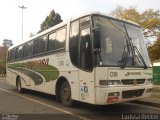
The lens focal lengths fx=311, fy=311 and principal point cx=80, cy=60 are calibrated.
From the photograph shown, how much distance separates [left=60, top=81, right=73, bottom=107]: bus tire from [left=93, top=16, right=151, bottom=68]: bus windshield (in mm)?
2574

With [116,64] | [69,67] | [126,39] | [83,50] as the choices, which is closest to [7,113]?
[69,67]

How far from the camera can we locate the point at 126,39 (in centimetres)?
1081

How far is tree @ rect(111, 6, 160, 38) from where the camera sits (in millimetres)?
55281

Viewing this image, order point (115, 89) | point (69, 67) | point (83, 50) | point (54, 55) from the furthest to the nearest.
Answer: point (54, 55)
point (69, 67)
point (83, 50)
point (115, 89)

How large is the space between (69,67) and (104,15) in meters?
2.39

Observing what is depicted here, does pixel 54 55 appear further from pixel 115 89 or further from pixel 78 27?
pixel 115 89

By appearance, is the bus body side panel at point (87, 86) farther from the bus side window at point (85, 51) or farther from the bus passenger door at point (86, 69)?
the bus side window at point (85, 51)

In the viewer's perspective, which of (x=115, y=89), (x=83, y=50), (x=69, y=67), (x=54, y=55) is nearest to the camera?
(x=115, y=89)

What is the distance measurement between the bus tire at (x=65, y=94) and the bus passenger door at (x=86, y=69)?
1361 millimetres

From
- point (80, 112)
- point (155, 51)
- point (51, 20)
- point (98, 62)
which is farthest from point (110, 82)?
point (51, 20)

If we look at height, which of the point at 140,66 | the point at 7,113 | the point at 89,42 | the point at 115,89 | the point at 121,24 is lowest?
the point at 7,113

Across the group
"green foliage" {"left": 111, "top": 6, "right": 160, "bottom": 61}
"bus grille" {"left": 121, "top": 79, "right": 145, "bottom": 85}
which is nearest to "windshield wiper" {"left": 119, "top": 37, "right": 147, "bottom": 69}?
"bus grille" {"left": 121, "top": 79, "right": 145, "bottom": 85}

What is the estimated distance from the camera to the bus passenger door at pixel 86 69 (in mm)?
10062

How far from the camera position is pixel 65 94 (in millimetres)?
12289
